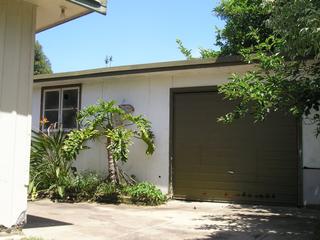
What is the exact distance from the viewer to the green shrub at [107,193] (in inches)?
470

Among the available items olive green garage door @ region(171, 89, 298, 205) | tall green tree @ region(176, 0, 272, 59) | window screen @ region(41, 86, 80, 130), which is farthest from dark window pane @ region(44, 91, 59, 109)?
tall green tree @ region(176, 0, 272, 59)

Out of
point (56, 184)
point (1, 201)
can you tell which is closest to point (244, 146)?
point (56, 184)

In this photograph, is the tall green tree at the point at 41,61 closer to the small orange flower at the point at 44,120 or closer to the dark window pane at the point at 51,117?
the dark window pane at the point at 51,117

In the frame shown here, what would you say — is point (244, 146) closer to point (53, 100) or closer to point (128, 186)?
point (128, 186)

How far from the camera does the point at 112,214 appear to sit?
32.7 feet

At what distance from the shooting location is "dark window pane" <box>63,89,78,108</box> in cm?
1500

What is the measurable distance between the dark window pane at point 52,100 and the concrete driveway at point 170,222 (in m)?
4.62

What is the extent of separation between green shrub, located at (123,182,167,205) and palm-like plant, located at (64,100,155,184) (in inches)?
32.3

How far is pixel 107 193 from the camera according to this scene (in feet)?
39.5

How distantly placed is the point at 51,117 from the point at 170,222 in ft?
25.9

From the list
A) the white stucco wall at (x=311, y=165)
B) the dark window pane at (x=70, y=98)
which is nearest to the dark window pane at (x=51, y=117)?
the dark window pane at (x=70, y=98)

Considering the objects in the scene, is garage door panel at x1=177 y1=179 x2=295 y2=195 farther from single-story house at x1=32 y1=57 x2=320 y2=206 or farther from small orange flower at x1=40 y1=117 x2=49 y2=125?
small orange flower at x1=40 y1=117 x2=49 y2=125

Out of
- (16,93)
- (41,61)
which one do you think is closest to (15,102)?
(16,93)

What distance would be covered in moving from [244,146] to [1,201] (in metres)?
6.73
